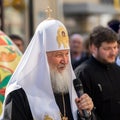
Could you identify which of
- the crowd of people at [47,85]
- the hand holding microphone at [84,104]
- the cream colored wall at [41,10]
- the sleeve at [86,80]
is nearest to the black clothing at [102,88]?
the sleeve at [86,80]

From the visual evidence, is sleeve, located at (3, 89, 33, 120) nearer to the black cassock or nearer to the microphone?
the black cassock

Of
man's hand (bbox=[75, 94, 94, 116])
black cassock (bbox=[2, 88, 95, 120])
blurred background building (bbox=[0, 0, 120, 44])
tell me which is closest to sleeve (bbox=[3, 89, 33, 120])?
black cassock (bbox=[2, 88, 95, 120])

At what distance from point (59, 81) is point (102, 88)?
1142 mm

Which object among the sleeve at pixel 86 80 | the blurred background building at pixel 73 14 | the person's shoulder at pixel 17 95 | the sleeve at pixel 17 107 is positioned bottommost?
the blurred background building at pixel 73 14

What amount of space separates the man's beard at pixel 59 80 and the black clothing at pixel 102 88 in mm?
1000

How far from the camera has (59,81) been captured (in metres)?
4.59

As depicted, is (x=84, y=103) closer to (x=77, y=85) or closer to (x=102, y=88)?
(x=77, y=85)

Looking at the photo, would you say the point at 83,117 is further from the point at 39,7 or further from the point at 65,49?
the point at 39,7

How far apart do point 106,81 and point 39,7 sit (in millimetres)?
4879

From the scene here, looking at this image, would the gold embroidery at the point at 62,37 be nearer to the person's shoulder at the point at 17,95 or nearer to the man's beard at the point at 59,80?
the man's beard at the point at 59,80

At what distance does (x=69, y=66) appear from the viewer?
4.66 meters

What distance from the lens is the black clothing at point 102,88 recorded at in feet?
18.4

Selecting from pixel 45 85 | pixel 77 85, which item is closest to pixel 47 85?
pixel 45 85

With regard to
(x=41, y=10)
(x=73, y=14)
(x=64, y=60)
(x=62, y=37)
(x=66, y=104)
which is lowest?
(x=73, y=14)
